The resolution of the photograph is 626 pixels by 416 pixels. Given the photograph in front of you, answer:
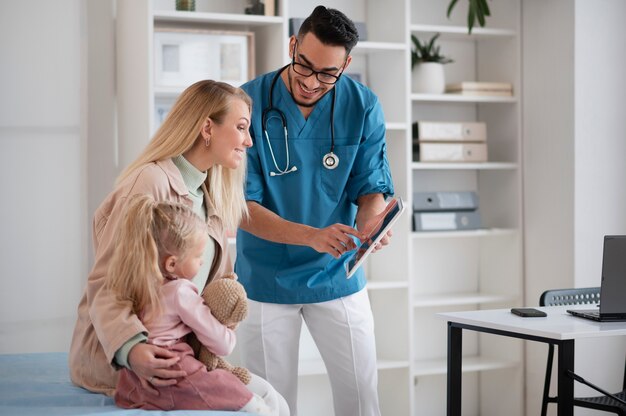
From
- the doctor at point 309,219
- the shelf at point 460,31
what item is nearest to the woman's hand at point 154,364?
the doctor at point 309,219

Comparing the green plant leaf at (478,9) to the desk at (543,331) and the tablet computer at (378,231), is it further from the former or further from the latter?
the tablet computer at (378,231)

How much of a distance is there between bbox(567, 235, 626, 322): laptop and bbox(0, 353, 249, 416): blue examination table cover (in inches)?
52.6

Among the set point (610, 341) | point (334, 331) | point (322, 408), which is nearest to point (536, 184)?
point (610, 341)

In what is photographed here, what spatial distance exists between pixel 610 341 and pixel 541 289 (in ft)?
1.15

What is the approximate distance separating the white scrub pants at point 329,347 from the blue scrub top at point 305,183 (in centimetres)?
4

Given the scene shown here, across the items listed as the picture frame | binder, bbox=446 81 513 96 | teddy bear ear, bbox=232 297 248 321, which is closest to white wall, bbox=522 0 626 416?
binder, bbox=446 81 513 96

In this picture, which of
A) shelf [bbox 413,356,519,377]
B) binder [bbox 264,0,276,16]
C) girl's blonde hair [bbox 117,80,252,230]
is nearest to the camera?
girl's blonde hair [bbox 117,80,252,230]

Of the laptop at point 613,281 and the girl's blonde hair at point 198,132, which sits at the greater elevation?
the girl's blonde hair at point 198,132

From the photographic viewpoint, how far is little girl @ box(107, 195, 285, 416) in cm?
160

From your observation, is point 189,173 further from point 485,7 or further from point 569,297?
point 485,7

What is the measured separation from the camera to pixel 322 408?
12.2ft

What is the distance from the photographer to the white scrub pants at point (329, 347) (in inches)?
92.0

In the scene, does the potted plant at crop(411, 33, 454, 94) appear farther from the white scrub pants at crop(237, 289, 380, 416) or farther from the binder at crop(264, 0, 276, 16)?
the white scrub pants at crop(237, 289, 380, 416)

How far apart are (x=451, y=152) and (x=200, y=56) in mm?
1163
